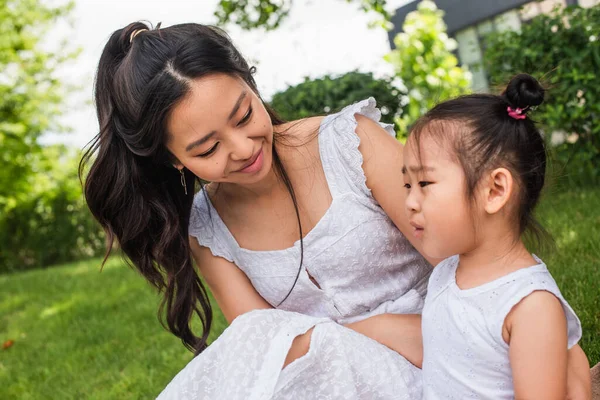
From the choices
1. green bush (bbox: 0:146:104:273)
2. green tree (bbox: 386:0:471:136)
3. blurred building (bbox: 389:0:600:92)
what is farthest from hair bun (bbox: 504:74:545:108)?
green bush (bbox: 0:146:104:273)

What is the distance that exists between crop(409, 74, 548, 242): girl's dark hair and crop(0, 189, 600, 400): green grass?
1.07 meters

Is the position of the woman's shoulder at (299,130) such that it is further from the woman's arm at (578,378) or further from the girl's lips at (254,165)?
the woman's arm at (578,378)

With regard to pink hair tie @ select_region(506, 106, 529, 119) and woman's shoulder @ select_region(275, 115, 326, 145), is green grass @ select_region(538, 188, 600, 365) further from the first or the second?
woman's shoulder @ select_region(275, 115, 326, 145)

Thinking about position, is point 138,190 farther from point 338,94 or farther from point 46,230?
point 46,230

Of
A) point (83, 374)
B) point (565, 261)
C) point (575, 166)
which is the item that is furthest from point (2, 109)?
point (565, 261)

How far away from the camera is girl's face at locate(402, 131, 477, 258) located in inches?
66.2

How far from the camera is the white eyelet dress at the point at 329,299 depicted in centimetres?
183

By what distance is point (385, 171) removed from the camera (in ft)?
7.32

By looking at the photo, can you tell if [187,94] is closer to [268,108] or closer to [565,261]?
[268,108]

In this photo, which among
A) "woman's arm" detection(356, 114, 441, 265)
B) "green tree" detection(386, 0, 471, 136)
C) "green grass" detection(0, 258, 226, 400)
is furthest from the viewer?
"green tree" detection(386, 0, 471, 136)

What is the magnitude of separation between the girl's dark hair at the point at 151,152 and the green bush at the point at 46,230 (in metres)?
8.92

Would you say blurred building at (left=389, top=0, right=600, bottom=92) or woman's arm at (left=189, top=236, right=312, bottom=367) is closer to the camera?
woman's arm at (left=189, top=236, right=312, bottom=367)

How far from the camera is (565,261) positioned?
140 inches

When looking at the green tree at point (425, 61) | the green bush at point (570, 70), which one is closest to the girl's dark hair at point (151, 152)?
the green bush at point (570, 70)
